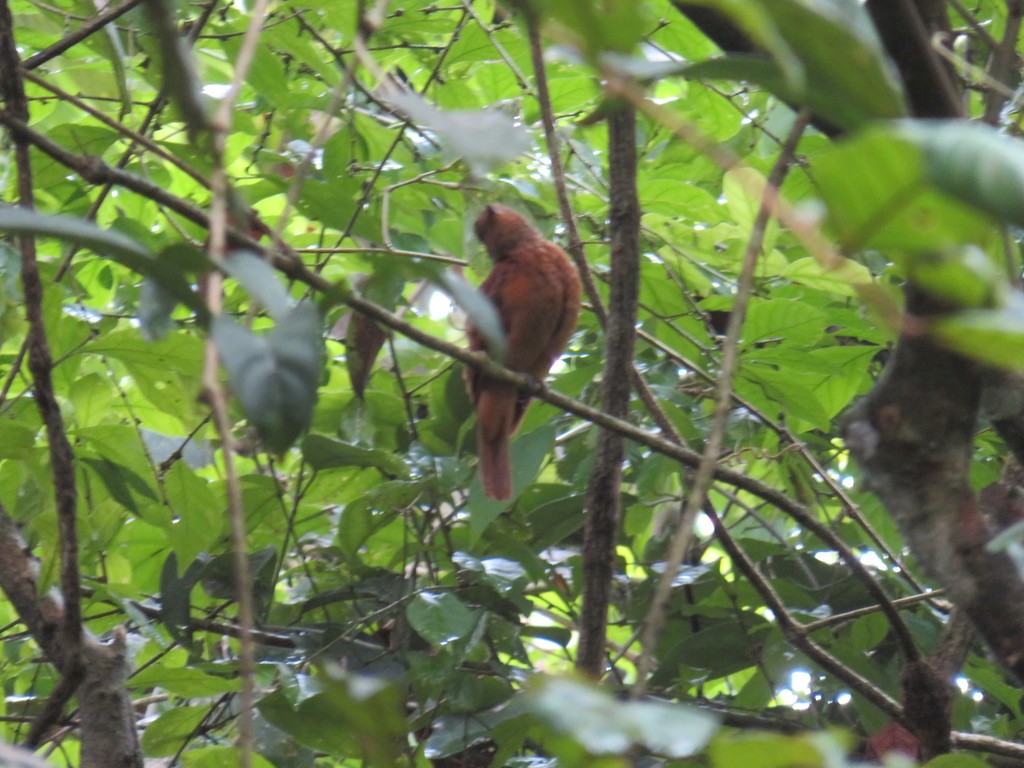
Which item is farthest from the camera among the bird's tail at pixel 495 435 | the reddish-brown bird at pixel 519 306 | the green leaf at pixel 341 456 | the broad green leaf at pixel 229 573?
Answer: the reddish-brown bird at pixel 519 306

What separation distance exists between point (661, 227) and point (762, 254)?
37 cm

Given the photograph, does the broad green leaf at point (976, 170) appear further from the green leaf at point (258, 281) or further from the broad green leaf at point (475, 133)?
the green leaf at point (258, 281)

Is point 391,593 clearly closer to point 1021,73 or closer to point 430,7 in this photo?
point 430,7

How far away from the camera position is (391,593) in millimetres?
2547

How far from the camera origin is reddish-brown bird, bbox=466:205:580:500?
290cm

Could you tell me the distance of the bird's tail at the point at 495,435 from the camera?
8.38 feet

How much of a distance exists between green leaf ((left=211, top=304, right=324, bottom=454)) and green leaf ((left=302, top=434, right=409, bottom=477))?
1.43 meters

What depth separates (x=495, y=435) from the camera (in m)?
2.87

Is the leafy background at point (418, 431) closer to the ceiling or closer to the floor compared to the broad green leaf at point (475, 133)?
closer to the floor

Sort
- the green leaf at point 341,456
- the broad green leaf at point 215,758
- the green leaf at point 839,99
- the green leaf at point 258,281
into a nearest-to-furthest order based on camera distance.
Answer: the green leaf at point 839,99, the green leaf at point 258,281, the broad green leaf at point 215,758, the green leaf at point 341,456

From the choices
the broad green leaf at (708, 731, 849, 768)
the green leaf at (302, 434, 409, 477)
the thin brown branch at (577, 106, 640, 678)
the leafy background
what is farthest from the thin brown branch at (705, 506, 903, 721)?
the broad green leaf at (708, 731, 849, 768)

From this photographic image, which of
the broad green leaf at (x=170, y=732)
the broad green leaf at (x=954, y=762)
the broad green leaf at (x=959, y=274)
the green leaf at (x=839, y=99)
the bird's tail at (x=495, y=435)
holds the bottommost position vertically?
the broad green leaf at (x=954, y=762)


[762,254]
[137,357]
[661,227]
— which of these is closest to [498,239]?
[661,227]

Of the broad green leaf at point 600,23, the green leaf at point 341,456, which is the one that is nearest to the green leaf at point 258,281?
the broad green leaf at point 600,23
